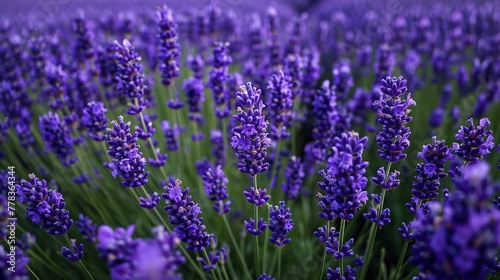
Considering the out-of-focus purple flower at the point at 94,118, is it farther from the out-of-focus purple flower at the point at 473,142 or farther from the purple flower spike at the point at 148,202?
the out-of-focus purple flower at the point at 473,142

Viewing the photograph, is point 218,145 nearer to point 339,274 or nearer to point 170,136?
point 170,136

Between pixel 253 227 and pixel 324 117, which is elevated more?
pixel 324 117

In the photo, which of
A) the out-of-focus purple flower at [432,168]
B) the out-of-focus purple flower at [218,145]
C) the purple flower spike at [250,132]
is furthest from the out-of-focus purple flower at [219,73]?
the out-of-focus purple flower at [432,168]

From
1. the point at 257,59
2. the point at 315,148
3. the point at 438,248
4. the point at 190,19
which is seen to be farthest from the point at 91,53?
the point at 438,248

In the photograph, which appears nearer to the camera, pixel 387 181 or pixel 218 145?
pixel 387 181

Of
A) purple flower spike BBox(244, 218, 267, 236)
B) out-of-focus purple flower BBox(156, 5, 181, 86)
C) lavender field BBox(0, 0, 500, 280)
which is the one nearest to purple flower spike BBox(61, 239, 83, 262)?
lavender field BBox(0, 0, 500, 280)

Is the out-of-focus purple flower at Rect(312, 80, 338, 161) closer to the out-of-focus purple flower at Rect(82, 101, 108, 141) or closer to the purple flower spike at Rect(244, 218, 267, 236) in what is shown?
the purple flower spike at Rect(244, 218, 267, 236)

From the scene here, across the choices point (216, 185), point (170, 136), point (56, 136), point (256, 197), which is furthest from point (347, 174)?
point (56, 136)

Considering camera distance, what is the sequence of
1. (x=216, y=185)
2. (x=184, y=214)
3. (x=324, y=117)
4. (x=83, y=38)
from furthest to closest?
(x=83, y=38)
(x=324, y=117)
(x=216, y=185)
(x=184, y=214)
